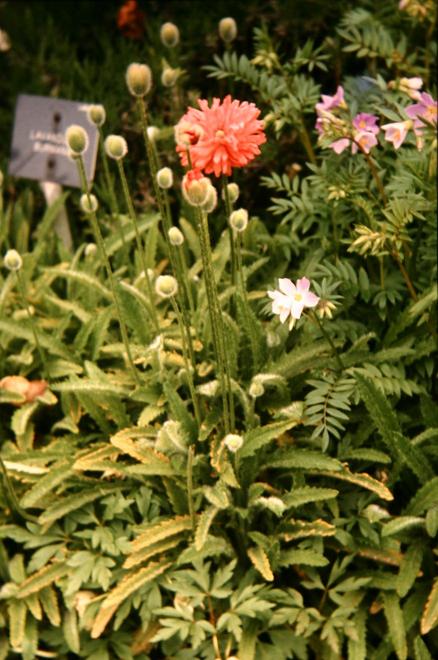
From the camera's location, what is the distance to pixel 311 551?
165cm

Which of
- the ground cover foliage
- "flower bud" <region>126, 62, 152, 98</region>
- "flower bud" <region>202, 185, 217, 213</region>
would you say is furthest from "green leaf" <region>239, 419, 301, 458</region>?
"flower bud" <region>126, 62, 152, 98</region>

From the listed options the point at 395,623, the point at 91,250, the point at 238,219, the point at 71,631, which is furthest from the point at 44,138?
the point at 395,623

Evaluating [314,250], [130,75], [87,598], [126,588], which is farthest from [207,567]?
[130,75]

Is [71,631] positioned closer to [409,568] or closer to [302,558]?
[302,558]

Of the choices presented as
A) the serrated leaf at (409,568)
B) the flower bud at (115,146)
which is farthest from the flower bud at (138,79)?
the serrated leaf at (409,568)

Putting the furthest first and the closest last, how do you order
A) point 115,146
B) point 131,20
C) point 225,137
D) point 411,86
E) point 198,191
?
point 131,20 < point 411,86 < point 115,146 < point 225,137 < point 198,191

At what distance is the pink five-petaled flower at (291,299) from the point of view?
4.83ft

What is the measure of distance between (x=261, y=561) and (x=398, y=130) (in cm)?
89

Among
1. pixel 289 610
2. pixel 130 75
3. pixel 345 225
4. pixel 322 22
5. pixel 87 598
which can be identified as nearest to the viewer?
pixel 130 75

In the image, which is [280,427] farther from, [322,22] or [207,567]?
[322,22]

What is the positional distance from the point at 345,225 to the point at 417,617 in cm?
85

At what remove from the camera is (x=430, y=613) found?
61.1 inches

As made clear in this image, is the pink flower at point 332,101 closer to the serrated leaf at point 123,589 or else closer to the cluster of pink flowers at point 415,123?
the cluster of pink flowers at point 415,123

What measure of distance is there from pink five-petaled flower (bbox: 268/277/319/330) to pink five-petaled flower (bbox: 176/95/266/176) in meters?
0.23
